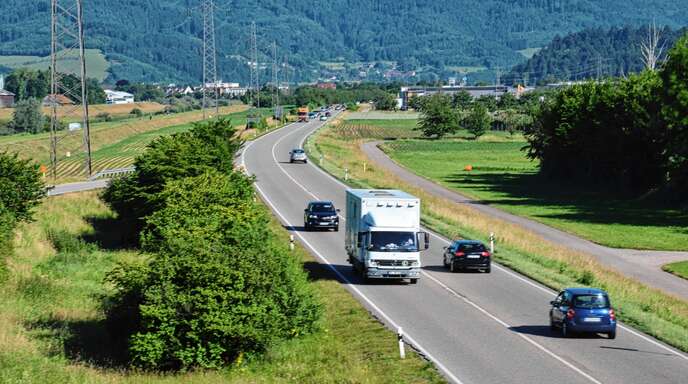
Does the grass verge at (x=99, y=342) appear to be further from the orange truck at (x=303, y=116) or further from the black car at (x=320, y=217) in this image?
the orange truck at (x=303, y=116)

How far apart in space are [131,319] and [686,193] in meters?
63.2

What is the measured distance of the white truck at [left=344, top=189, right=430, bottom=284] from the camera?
39562mm

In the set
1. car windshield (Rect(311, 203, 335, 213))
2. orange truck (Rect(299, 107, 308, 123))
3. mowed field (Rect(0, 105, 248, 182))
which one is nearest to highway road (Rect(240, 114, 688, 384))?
car windshield (Rect(311, 203, 335, 213))

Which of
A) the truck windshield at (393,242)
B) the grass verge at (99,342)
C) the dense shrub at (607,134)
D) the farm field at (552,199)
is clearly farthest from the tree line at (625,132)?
the truck windshield at (393,242)

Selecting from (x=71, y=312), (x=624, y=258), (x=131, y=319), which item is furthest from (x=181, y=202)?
(x=624, y=258)

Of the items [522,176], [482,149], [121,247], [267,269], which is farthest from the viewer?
[482,149]

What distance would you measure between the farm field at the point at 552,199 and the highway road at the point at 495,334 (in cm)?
1935

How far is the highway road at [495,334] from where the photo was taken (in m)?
26.0

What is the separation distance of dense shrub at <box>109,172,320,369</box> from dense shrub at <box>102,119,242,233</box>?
22.8 metres

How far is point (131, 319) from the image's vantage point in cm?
2877

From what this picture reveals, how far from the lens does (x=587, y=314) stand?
99.4 feet

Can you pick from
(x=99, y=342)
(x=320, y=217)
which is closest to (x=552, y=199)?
(x=320, y=217)

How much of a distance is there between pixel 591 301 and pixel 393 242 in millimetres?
10448

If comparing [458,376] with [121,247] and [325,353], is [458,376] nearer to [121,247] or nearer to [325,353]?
[325,353]
